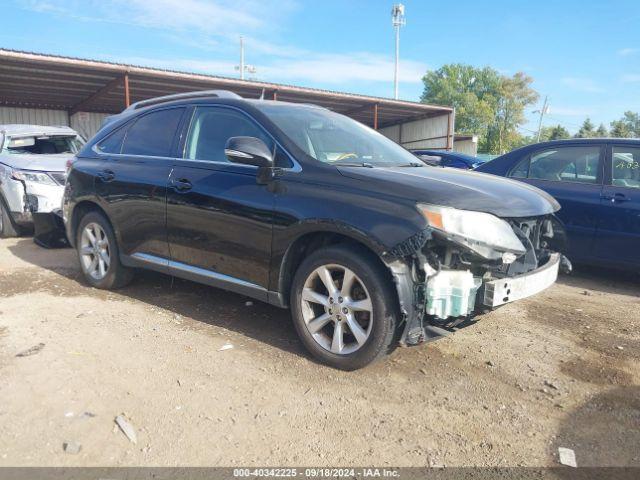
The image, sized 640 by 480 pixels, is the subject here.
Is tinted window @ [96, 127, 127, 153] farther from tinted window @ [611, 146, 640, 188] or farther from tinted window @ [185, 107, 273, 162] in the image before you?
tinted window @ [611, 146, 640, 188]

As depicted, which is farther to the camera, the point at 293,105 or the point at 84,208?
the point at 84,208

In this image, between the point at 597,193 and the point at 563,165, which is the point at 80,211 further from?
the point at 597,193

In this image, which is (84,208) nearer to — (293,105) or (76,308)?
(76,308)

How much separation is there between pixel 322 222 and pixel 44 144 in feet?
21.9

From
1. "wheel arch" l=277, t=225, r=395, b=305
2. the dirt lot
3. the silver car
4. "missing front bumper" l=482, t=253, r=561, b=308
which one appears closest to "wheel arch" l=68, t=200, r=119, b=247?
the dirt lot

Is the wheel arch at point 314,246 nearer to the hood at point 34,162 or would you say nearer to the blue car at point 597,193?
the blue car at point 597,193

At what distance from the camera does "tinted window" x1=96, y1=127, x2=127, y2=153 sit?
4898 mm

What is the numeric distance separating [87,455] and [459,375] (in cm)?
220

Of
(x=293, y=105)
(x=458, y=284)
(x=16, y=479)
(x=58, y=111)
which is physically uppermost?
(x=58, y=111)

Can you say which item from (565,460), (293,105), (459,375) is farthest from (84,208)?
(565,460)

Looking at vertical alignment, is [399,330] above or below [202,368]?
above

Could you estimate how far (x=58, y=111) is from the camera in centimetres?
2309

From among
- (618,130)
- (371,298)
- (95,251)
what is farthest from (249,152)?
(618,130)

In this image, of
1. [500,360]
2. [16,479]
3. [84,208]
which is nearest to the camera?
[16,479]
